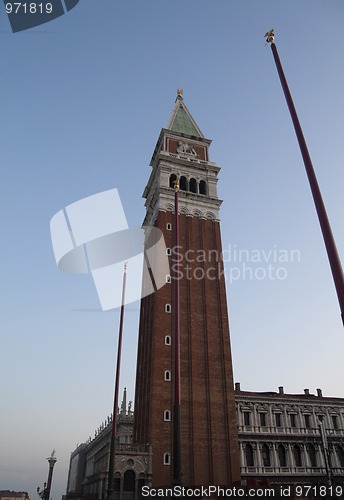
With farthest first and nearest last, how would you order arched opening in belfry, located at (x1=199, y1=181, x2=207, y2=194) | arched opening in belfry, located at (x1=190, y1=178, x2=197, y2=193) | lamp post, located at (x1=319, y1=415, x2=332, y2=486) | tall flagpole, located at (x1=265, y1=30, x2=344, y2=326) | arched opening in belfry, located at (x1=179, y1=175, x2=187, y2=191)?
arched opening in belfry, located at (x1=199, y1=181, x2=207, y2=194) → arched opening in belfry, located at (x1=190, y1=178, x2=197, y2=193) → arched opening in belfry, located at (x1=179, y1=175, x2=187, y2=191) → lamp post, located at (x1=319, y1=415, x2=332, y2=486) → tall flagpole, located at (x1=265, y1=30, x2=344, y2=326)

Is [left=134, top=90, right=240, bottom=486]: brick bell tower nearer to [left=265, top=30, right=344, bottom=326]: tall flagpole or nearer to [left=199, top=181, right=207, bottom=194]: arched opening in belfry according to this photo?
[left=199, top=181, right=207, bottom=194]: arched opening in belfry

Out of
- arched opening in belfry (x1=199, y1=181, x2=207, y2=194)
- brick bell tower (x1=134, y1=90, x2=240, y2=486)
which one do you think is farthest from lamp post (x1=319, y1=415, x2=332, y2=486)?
arched opening in belfry (x1=199, y1=181, x2=207, y2=194)

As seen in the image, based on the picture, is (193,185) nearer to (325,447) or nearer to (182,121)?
(182,121)

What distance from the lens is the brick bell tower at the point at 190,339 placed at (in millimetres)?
38188

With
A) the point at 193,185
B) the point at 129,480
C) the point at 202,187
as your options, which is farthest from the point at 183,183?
the point at 129,480

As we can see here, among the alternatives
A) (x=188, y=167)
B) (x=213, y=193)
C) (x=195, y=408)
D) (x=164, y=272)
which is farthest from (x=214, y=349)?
(x=188, y=167)

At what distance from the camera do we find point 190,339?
144 ft

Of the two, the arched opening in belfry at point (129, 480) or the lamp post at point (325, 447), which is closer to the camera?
the arched opening in belfry at point (129, 480)

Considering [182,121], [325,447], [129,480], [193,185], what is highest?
[182,121]

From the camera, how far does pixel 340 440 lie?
2024 inches

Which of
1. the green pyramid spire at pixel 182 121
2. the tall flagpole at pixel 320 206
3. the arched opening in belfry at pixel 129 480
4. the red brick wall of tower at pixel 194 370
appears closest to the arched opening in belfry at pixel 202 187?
the red brick wall of tower at pixel 194 370

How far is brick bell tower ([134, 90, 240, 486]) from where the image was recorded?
38.2 metres

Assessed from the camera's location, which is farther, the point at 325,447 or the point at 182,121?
the point at 182,121

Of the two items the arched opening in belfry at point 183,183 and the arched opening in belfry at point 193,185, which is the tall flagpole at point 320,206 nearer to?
the arched opening in belfry at point 183,183
